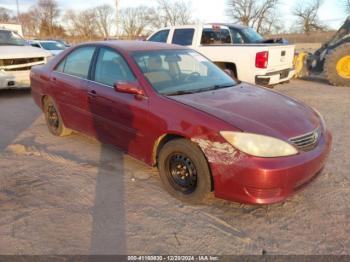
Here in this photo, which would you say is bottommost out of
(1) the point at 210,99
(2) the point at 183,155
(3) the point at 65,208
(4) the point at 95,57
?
(3) the point at 65,208

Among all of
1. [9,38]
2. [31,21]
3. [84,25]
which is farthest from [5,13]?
[9,38]

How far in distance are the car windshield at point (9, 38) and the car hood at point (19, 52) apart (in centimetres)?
52

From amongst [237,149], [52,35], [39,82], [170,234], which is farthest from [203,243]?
[52,35]

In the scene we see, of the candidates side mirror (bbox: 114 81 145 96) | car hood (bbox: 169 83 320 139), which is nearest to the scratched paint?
car hood (bbox: 169 83 320 139)

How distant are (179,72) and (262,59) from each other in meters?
4.04

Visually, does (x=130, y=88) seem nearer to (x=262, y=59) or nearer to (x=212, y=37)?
(x=262, y=59)

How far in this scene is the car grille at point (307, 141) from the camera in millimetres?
2999

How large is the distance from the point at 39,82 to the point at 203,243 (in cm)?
411

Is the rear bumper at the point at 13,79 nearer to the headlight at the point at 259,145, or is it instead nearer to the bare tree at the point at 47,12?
the headlight at the point at 259,145

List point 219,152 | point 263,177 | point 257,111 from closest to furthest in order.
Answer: point 263,177 → point 219,152 → point 257,111

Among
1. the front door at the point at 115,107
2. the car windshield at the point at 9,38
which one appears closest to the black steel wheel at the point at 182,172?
the front door at the point at 115,107

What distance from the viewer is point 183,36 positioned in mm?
9141

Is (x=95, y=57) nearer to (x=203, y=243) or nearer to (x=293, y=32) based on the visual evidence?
(x=203, y=243)

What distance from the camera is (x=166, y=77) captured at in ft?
12.8
